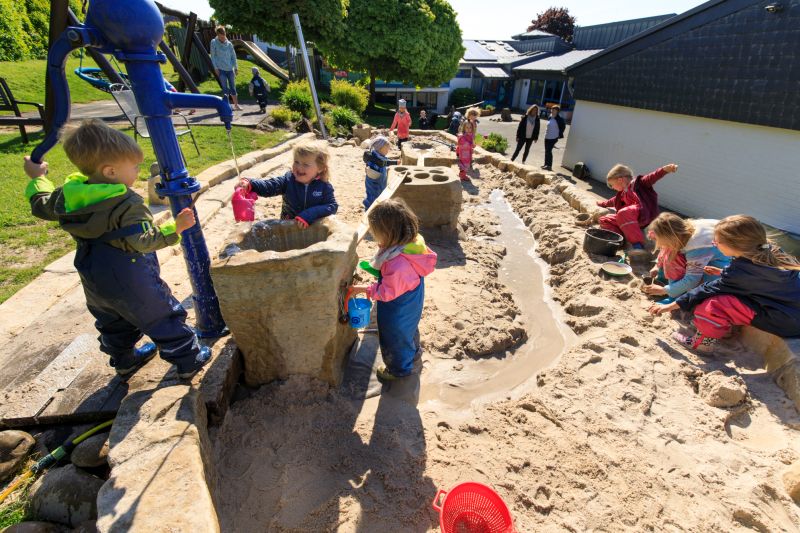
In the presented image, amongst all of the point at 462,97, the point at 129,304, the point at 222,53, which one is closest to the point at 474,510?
the point at 129,304

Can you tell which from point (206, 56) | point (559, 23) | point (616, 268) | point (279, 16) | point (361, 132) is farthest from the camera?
point (559, 23)

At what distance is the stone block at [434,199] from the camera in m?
5.69

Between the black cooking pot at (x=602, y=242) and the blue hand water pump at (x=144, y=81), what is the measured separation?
446 centimetres

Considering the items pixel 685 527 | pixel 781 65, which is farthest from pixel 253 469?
pixel 781 65

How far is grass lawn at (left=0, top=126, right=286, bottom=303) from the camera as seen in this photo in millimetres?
3834

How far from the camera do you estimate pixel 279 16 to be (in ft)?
57.3

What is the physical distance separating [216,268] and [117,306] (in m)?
0.56

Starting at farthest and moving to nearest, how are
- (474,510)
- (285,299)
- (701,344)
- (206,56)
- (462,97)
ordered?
(462,97) < (206,56) < (701,344) < (285,299) < (474,510)

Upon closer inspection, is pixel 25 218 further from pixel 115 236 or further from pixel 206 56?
pixel 115 236

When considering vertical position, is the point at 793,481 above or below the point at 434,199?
below

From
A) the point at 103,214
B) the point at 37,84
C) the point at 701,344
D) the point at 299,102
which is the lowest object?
the point at 701,344

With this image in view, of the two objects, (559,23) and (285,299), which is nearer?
(285,299)

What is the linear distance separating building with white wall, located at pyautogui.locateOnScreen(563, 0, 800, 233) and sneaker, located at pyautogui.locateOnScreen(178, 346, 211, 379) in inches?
333

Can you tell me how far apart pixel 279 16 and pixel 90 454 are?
19.5 meters
